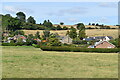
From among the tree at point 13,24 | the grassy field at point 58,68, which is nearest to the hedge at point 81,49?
the grassy field at point 58,68

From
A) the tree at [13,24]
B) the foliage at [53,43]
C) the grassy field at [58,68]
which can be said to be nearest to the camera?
the grassy field at [58,68]

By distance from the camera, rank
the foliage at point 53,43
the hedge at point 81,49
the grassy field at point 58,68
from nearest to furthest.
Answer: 1. the grassy field at point 58,68
2. the hedge at point 81,49
3. the foliage at point 53,43

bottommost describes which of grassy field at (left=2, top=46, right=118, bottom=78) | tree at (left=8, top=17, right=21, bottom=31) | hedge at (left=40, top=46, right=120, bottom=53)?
hedge at (left=40, top=46, right=120, bottom=53)

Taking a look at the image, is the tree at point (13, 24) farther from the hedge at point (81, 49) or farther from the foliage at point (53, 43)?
the hedge at point (81, 49)

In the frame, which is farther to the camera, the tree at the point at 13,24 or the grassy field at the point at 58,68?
the tree at the point at 13,24

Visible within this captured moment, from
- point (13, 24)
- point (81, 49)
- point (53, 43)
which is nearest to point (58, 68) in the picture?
point (81, 49)

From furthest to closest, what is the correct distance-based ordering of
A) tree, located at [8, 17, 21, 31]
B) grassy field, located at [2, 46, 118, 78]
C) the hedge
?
tree, located at [8, 17, 21, 31]
the hedge
grassy field, located at [2, 46, 118, 78]

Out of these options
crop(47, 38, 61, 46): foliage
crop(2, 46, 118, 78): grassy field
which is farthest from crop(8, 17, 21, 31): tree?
crop(2, 46, 118, 78): grassy field

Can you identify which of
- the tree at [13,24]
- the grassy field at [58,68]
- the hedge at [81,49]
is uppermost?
the tree at [13,24]

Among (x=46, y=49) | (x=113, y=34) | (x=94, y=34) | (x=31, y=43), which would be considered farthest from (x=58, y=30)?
(x=46, y=49)

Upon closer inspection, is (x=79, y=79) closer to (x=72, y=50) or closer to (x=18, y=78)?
(x=18, y=78)

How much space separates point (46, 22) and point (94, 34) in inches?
1704

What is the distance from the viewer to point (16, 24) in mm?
158750

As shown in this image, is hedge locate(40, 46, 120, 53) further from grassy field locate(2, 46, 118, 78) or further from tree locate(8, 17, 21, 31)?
tree locate(8, 17, 21, 31)
